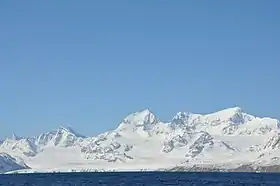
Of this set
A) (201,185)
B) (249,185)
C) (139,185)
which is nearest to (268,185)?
(249,185)

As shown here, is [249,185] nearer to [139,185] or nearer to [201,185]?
[201,185]

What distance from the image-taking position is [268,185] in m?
169

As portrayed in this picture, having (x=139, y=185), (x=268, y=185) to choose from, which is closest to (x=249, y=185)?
(x=268, y=185)

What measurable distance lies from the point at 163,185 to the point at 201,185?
395 inches

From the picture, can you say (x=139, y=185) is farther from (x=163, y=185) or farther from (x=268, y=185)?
(x=268, y=185)

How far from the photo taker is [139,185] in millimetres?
159625

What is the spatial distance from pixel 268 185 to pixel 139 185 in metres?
35.4

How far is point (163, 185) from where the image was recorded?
16675cm

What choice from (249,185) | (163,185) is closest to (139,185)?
(163,185)

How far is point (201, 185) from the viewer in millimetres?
167625

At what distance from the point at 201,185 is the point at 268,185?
17.9 metres

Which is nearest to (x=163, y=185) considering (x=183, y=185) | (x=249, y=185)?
(x=183, y=185)

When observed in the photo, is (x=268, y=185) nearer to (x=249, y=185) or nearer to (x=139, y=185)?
(x=249, y=185)

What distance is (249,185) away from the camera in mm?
167250
